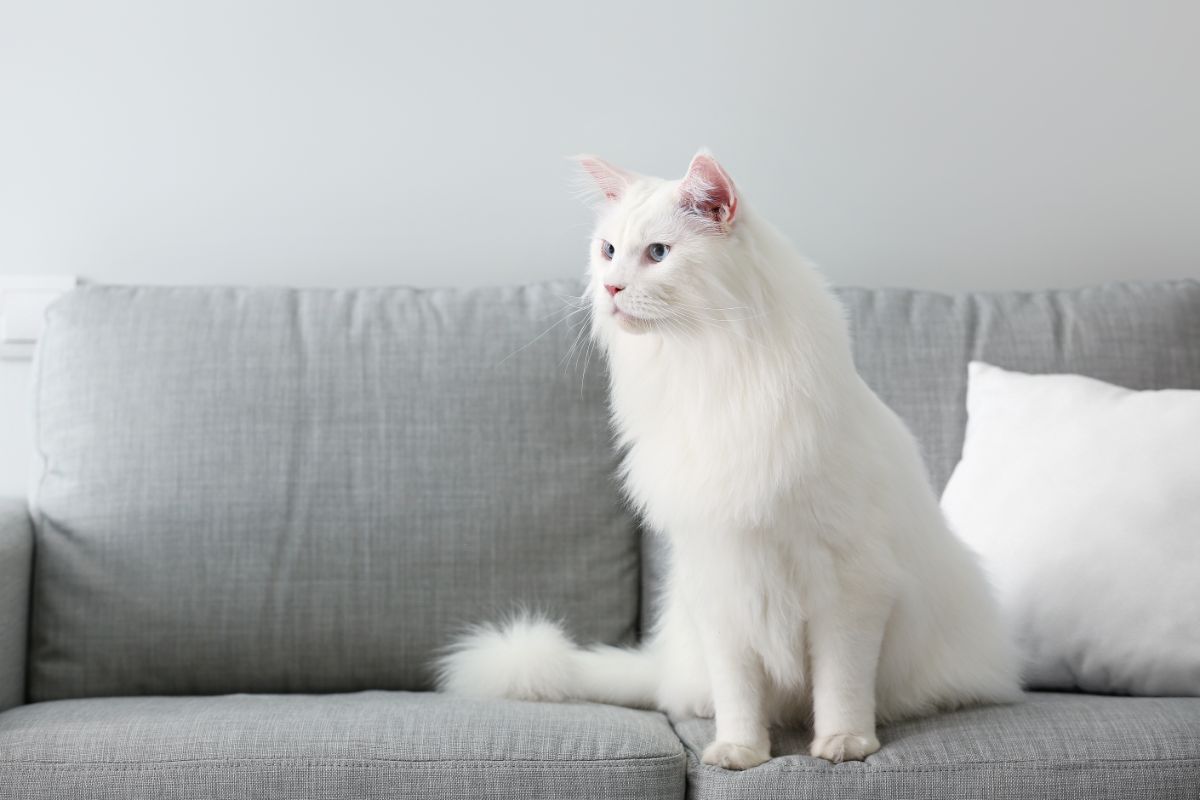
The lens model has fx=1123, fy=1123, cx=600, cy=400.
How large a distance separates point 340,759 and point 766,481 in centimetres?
55

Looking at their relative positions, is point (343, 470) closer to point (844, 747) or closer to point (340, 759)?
point (340, 759)

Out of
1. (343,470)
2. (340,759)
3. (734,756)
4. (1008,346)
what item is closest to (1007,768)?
(734,756)

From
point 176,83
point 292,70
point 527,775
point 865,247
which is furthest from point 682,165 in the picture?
point 527,775

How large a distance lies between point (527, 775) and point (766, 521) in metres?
0.37

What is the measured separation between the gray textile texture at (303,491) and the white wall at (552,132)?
303mm

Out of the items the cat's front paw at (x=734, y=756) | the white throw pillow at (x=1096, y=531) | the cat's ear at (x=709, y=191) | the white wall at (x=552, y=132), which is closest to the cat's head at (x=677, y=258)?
the cat's ear at (x=709, y=191)

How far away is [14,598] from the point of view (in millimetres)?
1533

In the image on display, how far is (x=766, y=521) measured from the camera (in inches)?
47.9

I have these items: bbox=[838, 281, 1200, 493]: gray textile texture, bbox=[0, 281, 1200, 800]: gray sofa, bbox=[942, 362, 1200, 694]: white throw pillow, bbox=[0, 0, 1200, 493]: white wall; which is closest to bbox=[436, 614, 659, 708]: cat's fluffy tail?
bbox=[0, 281, 1200, 800]: gray sofa

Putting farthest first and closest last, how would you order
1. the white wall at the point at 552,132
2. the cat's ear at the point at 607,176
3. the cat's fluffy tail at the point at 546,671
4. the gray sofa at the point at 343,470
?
the white wall at the point at 552,132 < the gray sofa at the point at 343,470 < the cat's fluffy tail at the point at 546,671 < the cat's ear at the point at 607,176

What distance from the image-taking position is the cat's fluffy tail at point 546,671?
1480 mm

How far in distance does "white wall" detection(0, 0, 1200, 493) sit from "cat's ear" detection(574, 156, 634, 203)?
0.73m

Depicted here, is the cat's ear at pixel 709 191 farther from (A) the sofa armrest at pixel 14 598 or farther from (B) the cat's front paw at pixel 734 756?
(A) the sofa armrest at pixel 14 598

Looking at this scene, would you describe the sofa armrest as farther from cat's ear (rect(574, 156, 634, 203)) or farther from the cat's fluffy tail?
cat's ear (rect(574, 156, 634, 203))
